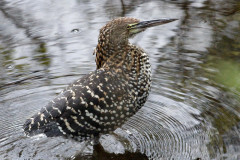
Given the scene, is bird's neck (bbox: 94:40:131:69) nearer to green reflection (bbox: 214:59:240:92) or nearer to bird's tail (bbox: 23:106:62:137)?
bird's tail (bbox: 23:106:62:137)

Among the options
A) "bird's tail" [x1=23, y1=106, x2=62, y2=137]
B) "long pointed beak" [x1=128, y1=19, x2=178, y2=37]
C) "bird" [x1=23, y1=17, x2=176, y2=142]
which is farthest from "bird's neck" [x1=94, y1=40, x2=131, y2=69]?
"bird's tail" [x1=23, y1=106, x2=62, y2=137]

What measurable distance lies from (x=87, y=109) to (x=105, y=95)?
0.24 m

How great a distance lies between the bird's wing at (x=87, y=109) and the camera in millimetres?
4492

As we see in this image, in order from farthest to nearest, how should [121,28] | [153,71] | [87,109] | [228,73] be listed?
[153,71] < [228,73] < [121,28] < [87,109]

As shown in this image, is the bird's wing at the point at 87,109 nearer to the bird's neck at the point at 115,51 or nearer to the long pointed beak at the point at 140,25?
the bird's neck at the point at 115,51

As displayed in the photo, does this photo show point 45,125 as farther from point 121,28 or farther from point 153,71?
point 153,71

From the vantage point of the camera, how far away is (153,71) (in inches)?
244

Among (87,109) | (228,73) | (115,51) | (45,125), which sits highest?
(115,51)

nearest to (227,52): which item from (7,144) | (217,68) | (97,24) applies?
(217,68)

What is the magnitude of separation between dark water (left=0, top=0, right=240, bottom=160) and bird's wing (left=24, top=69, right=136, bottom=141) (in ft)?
1.70

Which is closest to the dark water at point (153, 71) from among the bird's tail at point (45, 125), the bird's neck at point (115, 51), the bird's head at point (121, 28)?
the bird's tail at point (45, 125)

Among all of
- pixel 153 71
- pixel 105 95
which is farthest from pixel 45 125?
pixel 153 71

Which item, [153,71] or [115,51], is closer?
[115,51]

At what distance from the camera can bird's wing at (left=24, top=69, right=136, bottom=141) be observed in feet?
14.7
